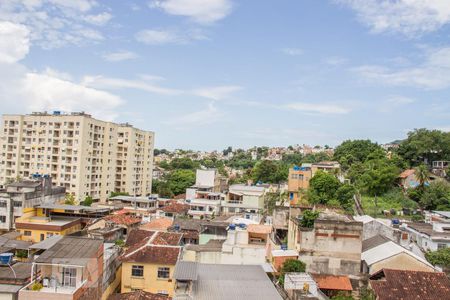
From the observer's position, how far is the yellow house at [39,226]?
30.7 m

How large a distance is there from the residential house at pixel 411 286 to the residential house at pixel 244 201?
24.4 meters

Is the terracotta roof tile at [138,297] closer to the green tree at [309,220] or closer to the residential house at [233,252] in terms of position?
the residential house at [233,252]

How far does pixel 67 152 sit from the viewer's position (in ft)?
187

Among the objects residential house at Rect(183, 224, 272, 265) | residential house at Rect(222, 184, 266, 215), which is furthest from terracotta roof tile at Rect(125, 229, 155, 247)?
residential house at Rect(222, 184, 266, 215)

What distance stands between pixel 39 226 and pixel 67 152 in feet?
91.5

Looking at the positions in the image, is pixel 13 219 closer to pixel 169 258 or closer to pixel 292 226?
pixel 169 258

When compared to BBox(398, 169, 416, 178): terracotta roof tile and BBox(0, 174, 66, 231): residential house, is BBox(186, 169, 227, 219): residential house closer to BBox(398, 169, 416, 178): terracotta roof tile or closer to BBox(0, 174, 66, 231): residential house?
BBox(0, 174, 66, 231): residential house

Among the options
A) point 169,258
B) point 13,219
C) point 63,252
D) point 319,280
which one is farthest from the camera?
point 13,219

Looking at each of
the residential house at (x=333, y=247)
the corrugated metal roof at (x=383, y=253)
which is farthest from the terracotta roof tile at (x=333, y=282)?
the corrugated metal roof at (x=383, y=253)

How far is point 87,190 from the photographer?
57.2m

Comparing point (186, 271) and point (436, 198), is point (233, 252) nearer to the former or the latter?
point (186, 271)

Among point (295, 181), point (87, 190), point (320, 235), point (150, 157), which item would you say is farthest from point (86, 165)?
point (320, 235)

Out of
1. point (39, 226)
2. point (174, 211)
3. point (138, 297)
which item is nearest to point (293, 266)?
point (138, 297)

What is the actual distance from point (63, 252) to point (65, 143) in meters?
45.6
